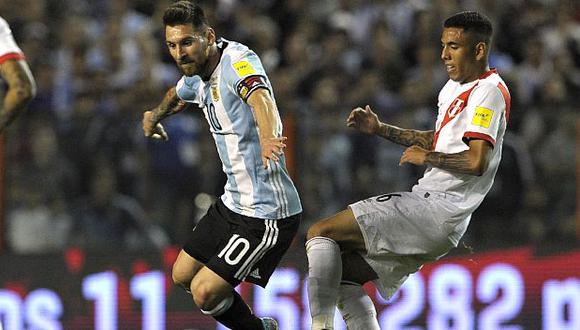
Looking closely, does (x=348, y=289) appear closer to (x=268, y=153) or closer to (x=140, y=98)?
(x=268, y=153)

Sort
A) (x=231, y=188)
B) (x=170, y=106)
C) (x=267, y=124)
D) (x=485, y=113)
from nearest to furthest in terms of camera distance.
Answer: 1. (x=267, y=124)
2. (x=485, y=113)
3. (x=231, y=188)
4. (x=170, y=106)

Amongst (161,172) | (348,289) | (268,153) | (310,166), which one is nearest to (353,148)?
(310,166)

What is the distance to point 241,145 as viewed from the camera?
6.86 meters

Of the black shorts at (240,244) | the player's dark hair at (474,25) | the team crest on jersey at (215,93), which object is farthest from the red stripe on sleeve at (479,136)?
the team crest on jersey at (215,93)

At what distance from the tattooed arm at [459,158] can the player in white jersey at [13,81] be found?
1.87m

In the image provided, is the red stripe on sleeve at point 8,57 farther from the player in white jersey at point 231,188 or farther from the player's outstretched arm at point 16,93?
the player in white jersey at point 231,188

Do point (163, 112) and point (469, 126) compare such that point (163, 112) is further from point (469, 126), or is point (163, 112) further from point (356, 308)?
point (469, 126)

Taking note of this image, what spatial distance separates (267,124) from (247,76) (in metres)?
0.44

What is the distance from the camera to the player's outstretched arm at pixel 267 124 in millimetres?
6148

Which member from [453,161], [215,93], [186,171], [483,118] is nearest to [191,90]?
[215,93]

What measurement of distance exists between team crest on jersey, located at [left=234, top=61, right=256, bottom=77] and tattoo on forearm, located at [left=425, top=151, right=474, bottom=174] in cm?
105

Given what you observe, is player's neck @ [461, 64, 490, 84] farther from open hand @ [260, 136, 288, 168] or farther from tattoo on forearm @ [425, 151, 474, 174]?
open hand @ [260, 136, 288, 168]

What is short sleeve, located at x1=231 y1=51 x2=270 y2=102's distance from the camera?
6.56 metres

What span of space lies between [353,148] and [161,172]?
1.53 m
